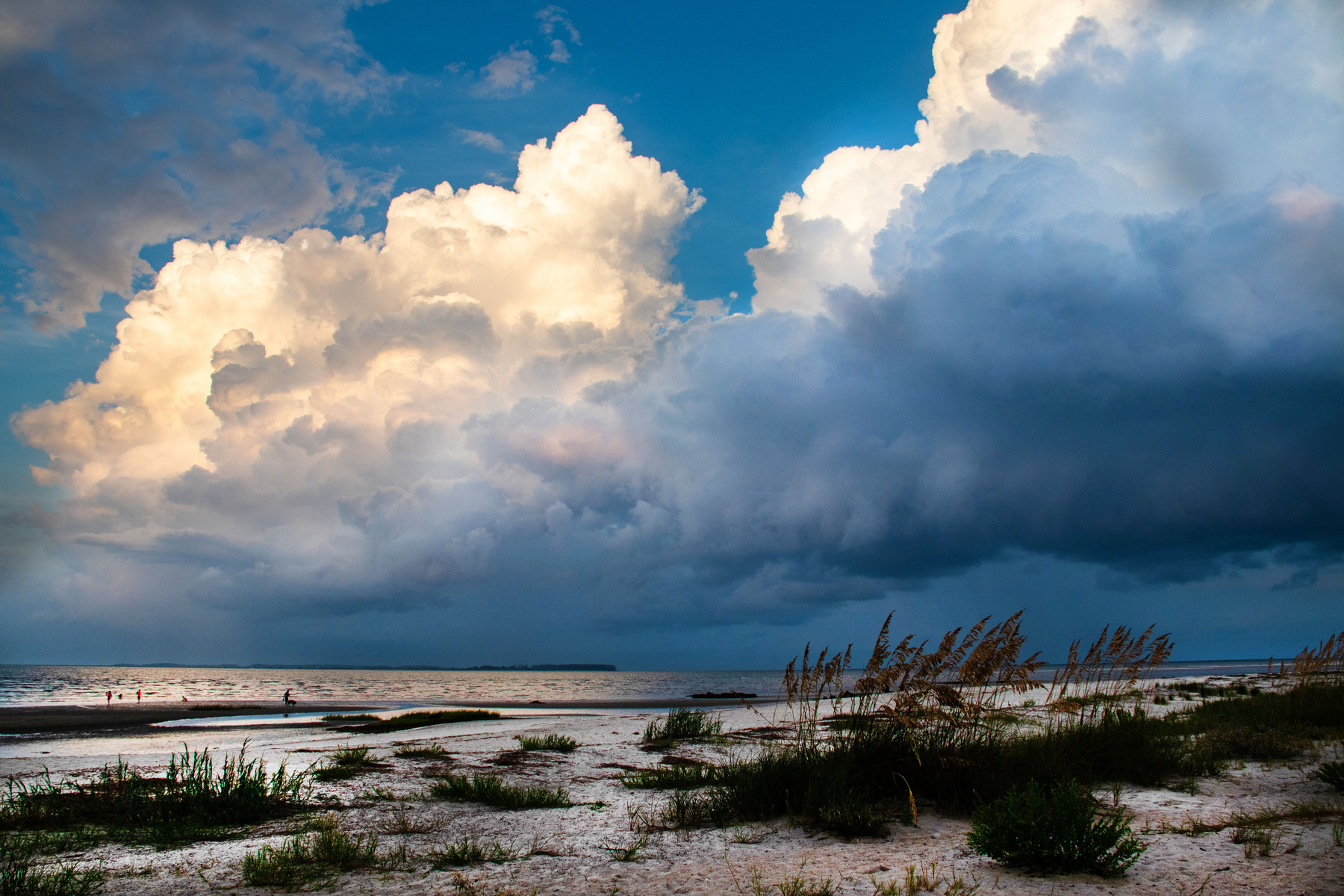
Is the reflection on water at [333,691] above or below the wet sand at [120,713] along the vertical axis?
below

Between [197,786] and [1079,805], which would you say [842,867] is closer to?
[1079,805]

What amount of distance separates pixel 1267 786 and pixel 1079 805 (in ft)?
14.9

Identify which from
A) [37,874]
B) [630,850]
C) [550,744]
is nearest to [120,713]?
[550,744]

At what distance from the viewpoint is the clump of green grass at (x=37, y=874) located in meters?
4.70

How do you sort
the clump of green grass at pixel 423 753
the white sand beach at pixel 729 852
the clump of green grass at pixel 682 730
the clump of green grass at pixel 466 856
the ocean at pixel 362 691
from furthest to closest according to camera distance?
the ocean at pixel 362 691 → the clump of green grass at pixel 682 730 → the clump of green grass at pixel 423 753 → the clump of green grass at pixel 466 856 → the white sand beach at pixel 729 852

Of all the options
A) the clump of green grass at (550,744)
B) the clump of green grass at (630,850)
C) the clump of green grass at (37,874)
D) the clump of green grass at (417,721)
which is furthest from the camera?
the clump of green grass at (417,721)

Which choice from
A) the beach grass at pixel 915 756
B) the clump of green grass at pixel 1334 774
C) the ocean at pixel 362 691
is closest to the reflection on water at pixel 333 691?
the ocean at pixel 362 691

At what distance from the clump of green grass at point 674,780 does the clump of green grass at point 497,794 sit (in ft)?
3.29

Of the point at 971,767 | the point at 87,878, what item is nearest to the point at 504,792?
the point at 87,878

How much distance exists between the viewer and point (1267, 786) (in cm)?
763

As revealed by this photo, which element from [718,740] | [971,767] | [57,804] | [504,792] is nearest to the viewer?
[971,767]

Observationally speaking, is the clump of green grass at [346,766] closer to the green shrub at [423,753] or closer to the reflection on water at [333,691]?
the green shrub at [423,753]

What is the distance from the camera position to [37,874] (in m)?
5.25

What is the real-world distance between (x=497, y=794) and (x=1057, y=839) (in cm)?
605
